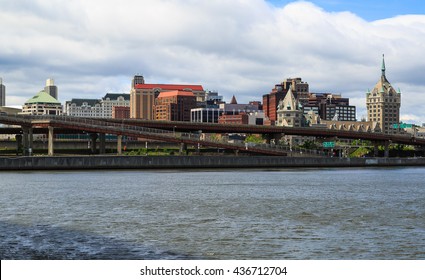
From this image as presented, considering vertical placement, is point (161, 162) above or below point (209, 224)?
above

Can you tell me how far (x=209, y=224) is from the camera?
4684 cm

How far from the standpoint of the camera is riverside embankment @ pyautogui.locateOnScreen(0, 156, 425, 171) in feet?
434

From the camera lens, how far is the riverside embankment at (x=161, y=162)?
434 ft

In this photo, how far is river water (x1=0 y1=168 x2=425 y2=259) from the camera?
35.8 m

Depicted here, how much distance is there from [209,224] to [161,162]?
99.4 m

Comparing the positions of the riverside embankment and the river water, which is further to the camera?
the riverside embankment

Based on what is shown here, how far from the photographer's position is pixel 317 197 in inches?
2781

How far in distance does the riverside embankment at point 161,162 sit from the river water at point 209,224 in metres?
55.9

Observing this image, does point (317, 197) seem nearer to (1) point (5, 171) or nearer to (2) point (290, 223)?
(2) point (290, 223)

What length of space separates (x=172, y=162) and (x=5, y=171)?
33983mm

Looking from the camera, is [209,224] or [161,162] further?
[161,162]

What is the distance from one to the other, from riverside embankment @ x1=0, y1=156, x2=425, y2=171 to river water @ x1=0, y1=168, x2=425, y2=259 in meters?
55.9

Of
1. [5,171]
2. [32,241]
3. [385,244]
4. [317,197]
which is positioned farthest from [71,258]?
[5,171]

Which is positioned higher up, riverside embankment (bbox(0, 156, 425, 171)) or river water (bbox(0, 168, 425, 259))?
riverside embankment (bbox(0, 156, 425, 171))
